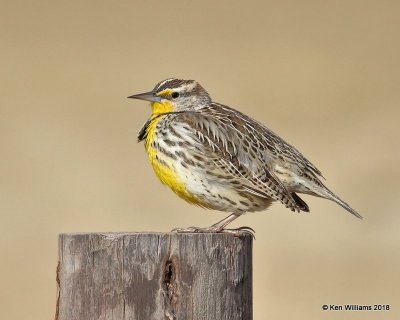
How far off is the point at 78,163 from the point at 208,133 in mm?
6333

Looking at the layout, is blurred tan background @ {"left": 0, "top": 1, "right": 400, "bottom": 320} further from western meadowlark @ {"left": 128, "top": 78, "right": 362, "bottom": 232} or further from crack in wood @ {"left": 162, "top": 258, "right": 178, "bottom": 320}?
crack in wood @ {"left": 162, "top": 258, "right": 178, "bottom": 320}

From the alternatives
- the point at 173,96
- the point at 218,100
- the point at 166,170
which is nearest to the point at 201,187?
the point at 166,170

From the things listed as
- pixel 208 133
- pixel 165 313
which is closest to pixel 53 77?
pixel 208 133

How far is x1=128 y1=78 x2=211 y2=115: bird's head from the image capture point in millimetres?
6934

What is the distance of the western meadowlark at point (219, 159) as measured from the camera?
6523mm

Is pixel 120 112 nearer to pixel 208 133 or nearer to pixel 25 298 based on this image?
pixel 25 298

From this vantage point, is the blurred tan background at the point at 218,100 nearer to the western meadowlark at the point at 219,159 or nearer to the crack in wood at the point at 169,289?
the western meadowlark at the point at 219,159

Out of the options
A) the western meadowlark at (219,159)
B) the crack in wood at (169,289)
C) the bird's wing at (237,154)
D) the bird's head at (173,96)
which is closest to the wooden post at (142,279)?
the crack in wood at (169,289)

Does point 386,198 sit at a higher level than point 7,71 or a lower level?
lower

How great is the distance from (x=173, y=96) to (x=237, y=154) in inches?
21.0

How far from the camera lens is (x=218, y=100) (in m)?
14.0

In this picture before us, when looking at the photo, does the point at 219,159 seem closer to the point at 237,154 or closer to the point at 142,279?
the point at 237,154

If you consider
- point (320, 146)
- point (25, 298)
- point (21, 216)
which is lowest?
point (25, 298)

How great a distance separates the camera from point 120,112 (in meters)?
13.9
